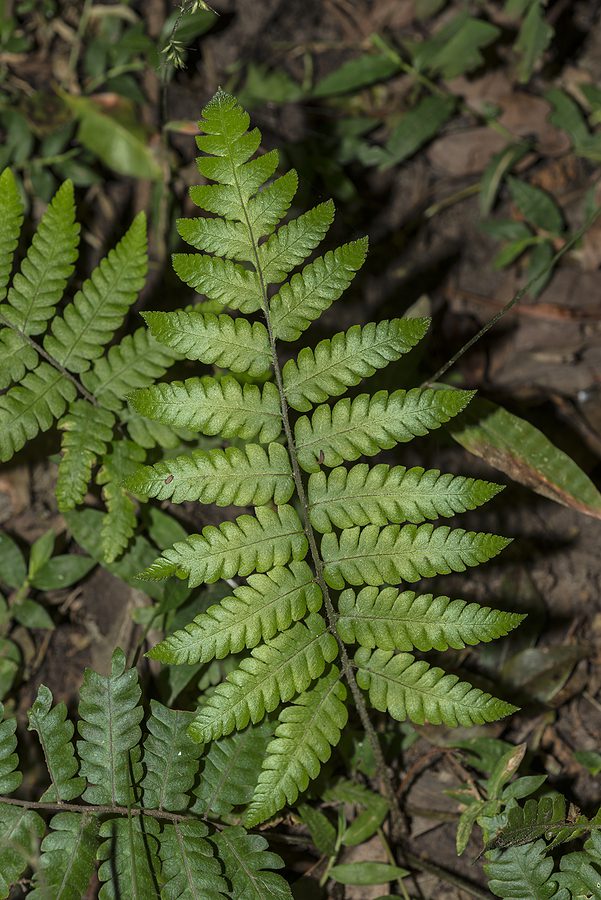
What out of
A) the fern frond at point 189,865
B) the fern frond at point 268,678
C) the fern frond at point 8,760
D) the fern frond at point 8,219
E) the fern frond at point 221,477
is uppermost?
the fern frond at point 8,219

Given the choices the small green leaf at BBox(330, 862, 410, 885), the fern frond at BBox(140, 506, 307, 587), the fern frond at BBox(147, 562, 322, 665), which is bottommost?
the small green leaf at BBox(330, 862, 410, 885)

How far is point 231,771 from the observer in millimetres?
2904

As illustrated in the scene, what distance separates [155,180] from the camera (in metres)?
4.43

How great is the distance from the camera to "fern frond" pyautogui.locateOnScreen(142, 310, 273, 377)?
2.66 meters

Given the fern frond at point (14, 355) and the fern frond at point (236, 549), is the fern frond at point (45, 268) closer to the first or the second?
the fern frond at point (14, 355)

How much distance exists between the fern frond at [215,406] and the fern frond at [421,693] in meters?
0.83

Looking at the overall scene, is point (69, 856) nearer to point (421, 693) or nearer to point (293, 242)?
point (421, 693)

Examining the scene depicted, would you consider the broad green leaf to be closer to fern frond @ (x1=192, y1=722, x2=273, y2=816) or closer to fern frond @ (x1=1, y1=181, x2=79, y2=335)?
fern frond @ (x1=192, y1=722, x2=273, y2=816)

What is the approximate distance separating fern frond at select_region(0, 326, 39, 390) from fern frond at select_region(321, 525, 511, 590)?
1294 mm

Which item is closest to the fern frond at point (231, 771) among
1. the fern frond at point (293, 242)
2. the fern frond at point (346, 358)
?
the fern frond at point (346, 358)

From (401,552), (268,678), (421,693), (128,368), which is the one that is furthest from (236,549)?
(128,368)

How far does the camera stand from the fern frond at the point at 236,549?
8.54 ft

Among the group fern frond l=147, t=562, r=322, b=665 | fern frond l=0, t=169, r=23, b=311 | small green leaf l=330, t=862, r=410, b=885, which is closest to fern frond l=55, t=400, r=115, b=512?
fern frond l=0, t=169, r=23, b=311

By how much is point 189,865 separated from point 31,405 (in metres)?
1.66
